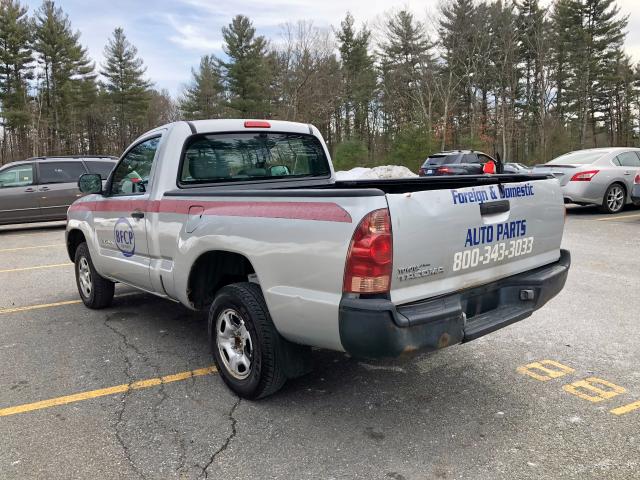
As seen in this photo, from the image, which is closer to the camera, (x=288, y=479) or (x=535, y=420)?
(x=288, y=479)

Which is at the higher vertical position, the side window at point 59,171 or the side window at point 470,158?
the side window at point 470,158

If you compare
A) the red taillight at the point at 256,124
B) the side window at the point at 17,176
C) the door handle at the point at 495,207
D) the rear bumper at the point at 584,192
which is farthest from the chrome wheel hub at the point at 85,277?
the rear bumper at the point at 584,192

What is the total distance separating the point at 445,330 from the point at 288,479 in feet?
Answer: 3.58

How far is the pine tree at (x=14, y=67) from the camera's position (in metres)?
38.4

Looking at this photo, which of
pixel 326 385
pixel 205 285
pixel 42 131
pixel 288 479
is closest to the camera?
pixel 288 479

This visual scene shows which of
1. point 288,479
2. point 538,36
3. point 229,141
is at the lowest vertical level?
point 288,479

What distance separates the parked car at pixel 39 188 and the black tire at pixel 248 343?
11022mm

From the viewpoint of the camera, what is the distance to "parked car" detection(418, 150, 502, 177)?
18359mm

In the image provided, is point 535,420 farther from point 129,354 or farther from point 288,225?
point 129,354

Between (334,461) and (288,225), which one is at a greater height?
(288,225)

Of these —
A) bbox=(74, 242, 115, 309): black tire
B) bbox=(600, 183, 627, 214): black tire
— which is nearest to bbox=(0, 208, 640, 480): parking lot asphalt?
bbox=(74, 242, 115, 309): black tire

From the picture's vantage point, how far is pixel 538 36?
4466 centimetres

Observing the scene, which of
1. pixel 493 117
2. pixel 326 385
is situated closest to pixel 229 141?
pixel 326 385

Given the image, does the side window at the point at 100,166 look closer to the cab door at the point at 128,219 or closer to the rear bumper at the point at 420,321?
the cab door at the point at 128,219
